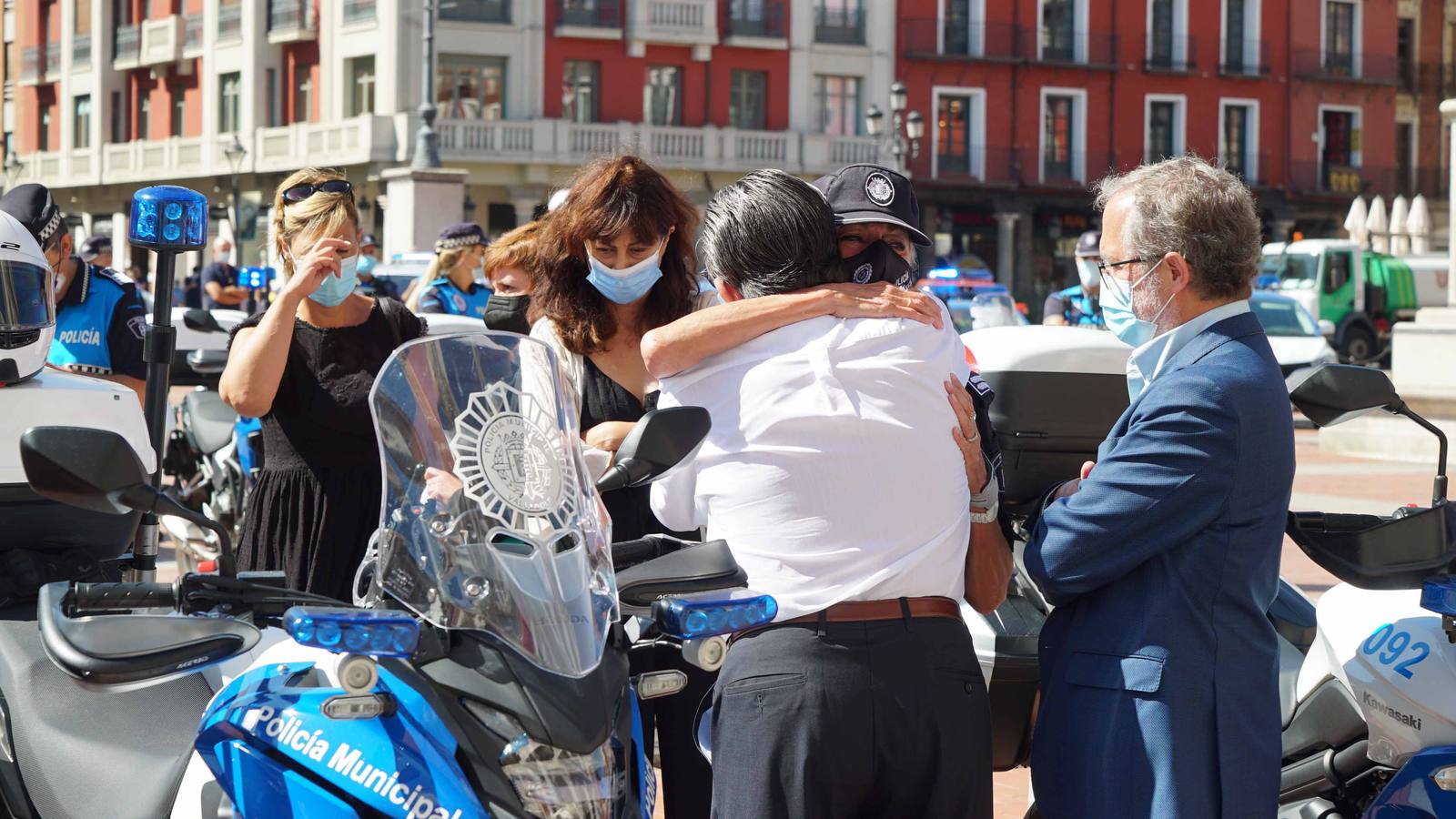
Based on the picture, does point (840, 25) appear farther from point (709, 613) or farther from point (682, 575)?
point (709, 613)

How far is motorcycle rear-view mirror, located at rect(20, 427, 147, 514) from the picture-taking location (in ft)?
7.10

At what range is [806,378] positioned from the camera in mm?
2721

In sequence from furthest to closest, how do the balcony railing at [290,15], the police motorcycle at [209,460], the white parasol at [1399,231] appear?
the balcony railing at [290,15], the white parasol at [1399,231], the police motorcycle at [209,460]

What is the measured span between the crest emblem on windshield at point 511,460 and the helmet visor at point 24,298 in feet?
4.74

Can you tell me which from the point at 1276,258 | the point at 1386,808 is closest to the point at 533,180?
the point at 1276,258

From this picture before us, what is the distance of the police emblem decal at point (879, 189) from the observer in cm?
288

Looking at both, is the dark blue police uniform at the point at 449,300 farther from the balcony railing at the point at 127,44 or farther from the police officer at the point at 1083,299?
the balcony railing at the point at 127,44

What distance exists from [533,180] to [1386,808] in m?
38.7

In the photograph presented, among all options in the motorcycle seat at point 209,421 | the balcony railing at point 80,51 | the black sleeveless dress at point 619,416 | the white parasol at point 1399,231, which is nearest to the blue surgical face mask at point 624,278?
the black sleeveless dress at point 619,416

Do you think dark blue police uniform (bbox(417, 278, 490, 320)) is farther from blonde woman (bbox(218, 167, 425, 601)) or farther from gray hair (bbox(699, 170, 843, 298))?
gray hair (bbox(699, 170, 843, 298))

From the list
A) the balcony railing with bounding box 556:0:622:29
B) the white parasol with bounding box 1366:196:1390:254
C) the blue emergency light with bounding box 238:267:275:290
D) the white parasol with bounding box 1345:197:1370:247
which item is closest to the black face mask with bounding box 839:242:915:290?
the blue emergency light with bounding box 238:267:275:290

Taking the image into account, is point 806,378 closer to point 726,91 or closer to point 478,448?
point 478,448

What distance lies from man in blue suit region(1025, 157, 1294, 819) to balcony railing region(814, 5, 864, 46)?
42785 millimetres

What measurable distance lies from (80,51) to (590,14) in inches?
648
